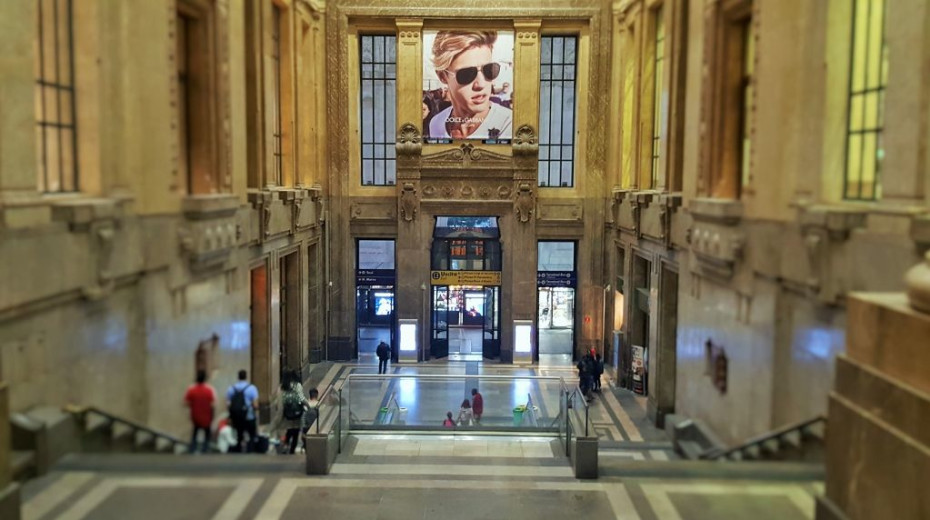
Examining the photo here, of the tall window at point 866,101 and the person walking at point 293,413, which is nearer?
the tall window at point 866,101

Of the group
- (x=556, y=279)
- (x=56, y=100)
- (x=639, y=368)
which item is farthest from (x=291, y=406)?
(x=556, y=279)

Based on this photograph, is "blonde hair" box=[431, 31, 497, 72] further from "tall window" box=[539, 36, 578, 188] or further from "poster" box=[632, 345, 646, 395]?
"poster" box=[632, 345, 646, 395]

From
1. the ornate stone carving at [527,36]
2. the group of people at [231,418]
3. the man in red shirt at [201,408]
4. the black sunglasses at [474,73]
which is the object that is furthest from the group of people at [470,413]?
the ornate stone carving at [527,36]

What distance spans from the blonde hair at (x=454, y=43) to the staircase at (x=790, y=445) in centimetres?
1534

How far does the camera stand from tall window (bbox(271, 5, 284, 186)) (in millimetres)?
18156

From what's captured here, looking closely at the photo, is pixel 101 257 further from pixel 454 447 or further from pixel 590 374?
pixel 590 374

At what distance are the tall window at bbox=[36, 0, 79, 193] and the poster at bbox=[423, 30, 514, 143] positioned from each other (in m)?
13.8

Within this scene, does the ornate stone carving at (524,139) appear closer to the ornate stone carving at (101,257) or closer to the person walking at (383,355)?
the person walking at (383,355)

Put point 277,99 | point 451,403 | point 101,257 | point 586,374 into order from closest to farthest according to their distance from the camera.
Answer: point 101,257
point 451,403
point 277,99
point 586,374

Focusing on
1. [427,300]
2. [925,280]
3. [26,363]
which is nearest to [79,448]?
[26,363]

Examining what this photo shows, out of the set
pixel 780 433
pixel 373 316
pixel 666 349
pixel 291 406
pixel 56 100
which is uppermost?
pixel 56 100

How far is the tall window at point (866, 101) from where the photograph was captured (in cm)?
827

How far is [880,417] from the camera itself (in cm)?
526

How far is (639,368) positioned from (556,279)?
197 inches
